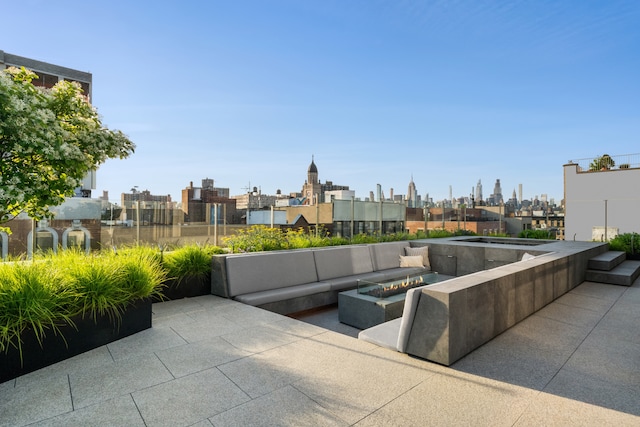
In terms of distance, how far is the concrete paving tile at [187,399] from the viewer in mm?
1997

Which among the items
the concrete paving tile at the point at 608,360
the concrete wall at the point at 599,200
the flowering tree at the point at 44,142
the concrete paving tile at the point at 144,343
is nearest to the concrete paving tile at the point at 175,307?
the concrete paving tile at the point at 144,343

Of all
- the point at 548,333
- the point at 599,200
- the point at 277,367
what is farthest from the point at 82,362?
the point at 599,200

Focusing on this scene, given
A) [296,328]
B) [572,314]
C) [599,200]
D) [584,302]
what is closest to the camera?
[296,328]

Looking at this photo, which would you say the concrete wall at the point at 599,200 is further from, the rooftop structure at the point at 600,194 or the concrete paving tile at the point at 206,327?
the concrete paving tile at the point at 206,327

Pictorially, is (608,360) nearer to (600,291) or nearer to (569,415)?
(569,415)

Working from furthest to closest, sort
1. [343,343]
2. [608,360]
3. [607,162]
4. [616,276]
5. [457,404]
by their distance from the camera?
1. [607,162]
2. [616,276]
3. [343,343]
4. [608,360]
5. [457,404]

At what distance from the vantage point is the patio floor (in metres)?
2.02

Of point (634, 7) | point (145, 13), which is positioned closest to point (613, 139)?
point (634, 7)

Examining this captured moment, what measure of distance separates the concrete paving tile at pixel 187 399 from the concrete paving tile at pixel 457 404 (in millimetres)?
925

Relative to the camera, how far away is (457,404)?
2.15 metres

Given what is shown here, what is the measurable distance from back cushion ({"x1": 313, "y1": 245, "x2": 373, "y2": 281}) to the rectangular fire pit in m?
1.10

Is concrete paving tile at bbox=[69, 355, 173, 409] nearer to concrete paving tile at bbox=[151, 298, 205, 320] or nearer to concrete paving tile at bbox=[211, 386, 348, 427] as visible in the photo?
concrete paving tile at bbox=[211, 386, 348, 427]

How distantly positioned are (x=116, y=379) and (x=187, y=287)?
8.95 ft

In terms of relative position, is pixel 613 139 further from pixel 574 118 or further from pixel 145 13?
pixel 145 13
